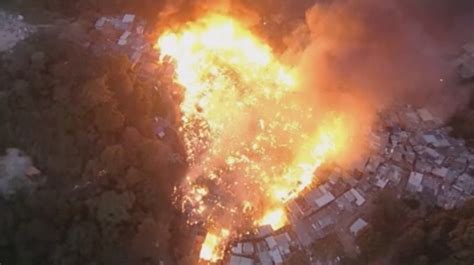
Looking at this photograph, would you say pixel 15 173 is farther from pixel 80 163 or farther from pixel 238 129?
pixel 238 129

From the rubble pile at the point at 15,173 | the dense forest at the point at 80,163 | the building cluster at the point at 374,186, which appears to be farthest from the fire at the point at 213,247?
the rubble pile at the point at 15,173

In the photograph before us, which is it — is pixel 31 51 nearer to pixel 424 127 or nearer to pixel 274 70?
pixel 274 70

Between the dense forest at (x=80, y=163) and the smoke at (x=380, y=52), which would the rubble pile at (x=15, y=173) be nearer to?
the dense forest at (x=80, y=163)

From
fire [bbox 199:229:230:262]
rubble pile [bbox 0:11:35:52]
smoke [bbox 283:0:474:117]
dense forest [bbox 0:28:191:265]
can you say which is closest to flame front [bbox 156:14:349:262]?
fire [bbox 199:229:230:262]

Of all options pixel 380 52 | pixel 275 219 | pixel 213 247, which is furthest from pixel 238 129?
pixel 380 52

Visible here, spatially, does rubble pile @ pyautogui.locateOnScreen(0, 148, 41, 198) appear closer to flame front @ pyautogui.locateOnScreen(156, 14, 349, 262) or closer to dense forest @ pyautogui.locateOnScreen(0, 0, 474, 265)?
dense forest @ pyautogui.locateOnScreen(0, 0, 474, 265)

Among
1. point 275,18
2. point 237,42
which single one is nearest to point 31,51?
point 237,42
